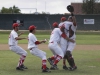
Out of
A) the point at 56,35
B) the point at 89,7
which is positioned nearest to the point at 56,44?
the point at 56,35

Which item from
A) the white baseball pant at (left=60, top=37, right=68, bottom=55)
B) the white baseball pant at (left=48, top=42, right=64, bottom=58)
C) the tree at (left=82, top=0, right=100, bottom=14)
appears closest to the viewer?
the white baseball pant at (left=48, top=42, right=64, bottom=58)

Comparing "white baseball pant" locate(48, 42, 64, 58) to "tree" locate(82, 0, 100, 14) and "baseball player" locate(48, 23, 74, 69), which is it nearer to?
"baseball player" locate(48, 23, 74, 69)

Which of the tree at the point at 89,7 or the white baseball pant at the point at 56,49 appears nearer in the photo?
the white baseball pant at the point at 56,49

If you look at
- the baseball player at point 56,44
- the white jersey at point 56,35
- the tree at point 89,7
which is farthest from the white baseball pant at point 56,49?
the tree at point 89,7

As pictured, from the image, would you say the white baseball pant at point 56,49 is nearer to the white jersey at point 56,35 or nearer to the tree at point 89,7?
the white jersey at point 56,35

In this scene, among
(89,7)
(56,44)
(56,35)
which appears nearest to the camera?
(56,44)

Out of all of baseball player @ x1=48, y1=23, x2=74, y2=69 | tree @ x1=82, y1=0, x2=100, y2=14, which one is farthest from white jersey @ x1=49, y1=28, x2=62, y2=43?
tree @ x1=82, y1=0, x2=100, y2=14

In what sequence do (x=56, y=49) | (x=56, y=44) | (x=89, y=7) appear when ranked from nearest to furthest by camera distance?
(x=56, y=49) < (x=56, y=44) < (x=89, y=7)

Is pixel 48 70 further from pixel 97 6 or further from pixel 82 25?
pixel 97 6

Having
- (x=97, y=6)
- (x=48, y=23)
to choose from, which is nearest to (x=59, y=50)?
(x=48, y=23)

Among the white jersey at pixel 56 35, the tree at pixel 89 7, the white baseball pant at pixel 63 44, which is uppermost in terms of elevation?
the white jersey at pixel 56 35

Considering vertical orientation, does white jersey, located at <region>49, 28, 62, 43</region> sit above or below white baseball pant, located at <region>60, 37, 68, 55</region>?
above

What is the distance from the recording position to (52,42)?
14.0 meters

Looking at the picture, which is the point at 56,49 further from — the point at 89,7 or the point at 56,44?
the point at 89,7
